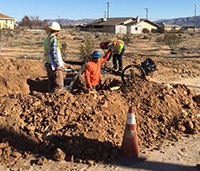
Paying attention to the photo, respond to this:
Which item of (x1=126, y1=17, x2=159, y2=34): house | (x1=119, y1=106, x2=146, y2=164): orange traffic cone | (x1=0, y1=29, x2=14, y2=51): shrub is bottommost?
(x1=119, y1=106, x2=146, y2=164): orange traffic cone

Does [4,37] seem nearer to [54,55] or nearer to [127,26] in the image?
[54,55]

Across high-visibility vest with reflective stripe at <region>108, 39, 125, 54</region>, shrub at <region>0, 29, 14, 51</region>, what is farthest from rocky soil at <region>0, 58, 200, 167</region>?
shrub at <region>0, 29, 14, 51</region>

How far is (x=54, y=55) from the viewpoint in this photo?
5.25m

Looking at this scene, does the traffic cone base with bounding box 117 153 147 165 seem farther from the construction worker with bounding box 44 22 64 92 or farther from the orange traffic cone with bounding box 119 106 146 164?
the construction worker with bounding box 44 22 64 92

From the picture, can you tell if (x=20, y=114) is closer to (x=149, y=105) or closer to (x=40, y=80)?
(x=149, y=105)

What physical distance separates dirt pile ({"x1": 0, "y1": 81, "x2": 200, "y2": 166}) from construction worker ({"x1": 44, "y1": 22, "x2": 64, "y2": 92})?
695 mm

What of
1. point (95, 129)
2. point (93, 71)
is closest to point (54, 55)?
point (93, 71)

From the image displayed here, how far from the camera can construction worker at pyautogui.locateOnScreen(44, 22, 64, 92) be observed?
207 inches

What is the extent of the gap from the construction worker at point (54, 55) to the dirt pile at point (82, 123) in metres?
0.69

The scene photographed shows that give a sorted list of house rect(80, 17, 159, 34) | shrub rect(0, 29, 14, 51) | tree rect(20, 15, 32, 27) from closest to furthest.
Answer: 1. shrub rect(0, 29, 14, 51)
2. house rect(80, 17, 159, 34)
3. tree rect(20, 15, 32, 27)

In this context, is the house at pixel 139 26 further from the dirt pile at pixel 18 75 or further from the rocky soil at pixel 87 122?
the rocky soil at pixel 87 122

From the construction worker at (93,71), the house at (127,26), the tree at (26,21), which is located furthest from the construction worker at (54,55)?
the tree at (26,21)

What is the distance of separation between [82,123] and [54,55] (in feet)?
5.31

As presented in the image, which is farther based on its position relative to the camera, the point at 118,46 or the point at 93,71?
the point at 118,46
